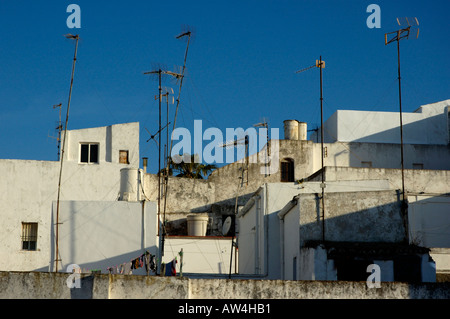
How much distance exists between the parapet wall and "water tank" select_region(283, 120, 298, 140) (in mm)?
25313

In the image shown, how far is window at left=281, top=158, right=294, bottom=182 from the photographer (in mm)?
41031

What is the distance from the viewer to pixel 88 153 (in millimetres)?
38281

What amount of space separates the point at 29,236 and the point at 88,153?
4863 mm

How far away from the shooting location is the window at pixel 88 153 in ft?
125

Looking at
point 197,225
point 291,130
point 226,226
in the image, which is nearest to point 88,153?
point 197,225

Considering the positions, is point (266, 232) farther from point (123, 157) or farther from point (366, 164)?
point (366, 164)

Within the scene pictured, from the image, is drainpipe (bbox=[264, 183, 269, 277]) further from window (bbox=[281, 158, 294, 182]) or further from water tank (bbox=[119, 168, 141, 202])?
window (bbox=[281, 158, 294, 182])

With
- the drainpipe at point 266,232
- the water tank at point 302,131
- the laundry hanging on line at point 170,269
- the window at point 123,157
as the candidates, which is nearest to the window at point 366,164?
the water tank at point 302,131

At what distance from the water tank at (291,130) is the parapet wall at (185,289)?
83.0ft

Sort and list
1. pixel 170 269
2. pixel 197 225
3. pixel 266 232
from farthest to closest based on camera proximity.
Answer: pixel 197 225 → pixel 266 232 → pixel 170 269
